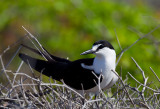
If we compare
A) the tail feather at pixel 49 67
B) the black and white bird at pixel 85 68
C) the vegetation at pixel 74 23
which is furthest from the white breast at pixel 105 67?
the vegetation at pixel 74 23

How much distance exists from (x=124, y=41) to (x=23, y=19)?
6.19 ft

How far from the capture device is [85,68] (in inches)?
117

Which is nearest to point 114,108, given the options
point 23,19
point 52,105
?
point 52,105

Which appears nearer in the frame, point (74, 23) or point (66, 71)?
point (66, 71)

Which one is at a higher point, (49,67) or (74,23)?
(74,23)

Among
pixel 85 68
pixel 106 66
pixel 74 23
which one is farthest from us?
pixel 74 23

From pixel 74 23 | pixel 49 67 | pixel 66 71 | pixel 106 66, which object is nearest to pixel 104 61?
pixel 106 66

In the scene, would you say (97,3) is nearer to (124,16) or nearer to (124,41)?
(124,16)

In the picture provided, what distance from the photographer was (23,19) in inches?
229

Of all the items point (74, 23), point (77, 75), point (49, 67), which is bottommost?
→ point (77, 75)

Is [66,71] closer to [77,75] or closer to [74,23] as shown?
[77,75]

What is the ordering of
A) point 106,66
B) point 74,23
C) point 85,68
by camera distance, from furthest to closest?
point 74,23
point 85,68
point 106,66

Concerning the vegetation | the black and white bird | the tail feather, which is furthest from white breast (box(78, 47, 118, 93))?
the vegetation

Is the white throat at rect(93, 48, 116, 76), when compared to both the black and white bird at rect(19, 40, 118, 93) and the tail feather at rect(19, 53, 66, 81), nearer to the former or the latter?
the black and white bird at rect(19, 40, 118, 93)
